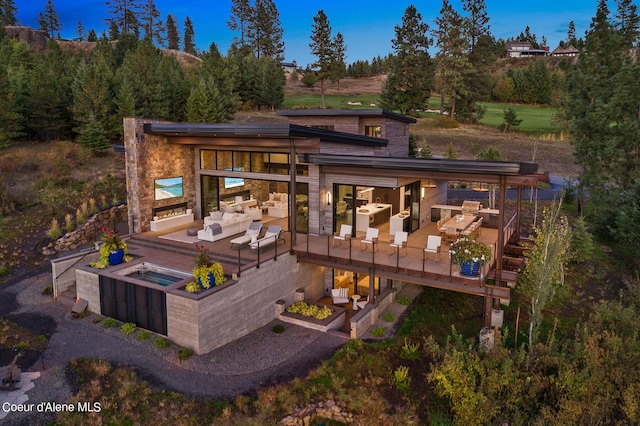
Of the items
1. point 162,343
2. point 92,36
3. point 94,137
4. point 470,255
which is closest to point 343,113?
point 470,255

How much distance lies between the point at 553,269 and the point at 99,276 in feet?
41.1

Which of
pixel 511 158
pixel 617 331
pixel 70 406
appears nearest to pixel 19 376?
pixel 70 406

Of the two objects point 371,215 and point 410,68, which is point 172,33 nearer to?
point 410,68

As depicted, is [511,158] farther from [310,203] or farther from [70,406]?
[70,406]

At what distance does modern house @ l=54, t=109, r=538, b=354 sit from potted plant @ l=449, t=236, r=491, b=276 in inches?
13.2

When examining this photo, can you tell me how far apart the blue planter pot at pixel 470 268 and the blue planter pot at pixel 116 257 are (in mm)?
10272

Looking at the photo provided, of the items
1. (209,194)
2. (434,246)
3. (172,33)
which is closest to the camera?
(434,246)

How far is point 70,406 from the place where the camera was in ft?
29.8

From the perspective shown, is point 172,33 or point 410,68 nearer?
point 410,68

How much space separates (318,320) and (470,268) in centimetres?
462

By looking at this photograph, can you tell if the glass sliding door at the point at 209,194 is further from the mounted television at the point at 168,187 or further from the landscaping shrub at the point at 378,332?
the landscaping shrub at the point at 378,332

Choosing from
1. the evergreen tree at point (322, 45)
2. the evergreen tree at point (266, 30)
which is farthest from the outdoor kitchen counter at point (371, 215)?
the evergreen tree at point (266, 30)

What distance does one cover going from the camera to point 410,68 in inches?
2069

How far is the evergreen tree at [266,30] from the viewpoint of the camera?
7656cm
